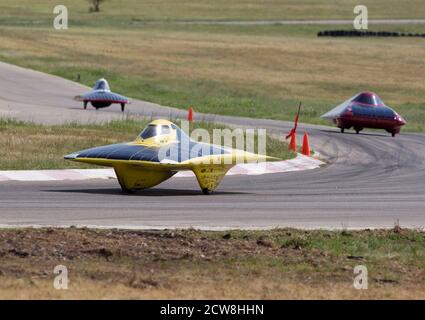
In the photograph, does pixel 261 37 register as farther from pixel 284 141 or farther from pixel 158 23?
pixel 284 141

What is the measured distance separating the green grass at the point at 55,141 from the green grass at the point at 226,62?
1669 cm

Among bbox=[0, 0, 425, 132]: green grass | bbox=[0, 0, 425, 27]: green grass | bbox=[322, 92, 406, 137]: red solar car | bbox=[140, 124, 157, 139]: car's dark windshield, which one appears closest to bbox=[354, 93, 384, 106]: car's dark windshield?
bbox=[322, 92, 406, 137]: red solar car

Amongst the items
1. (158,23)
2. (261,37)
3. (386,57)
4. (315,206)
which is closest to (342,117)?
(315,206)

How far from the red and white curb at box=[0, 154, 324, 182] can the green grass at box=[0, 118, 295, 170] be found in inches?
24.8

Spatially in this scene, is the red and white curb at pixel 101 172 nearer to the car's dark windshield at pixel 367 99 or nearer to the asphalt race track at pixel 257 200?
the asphalt race track at pixel 257 200

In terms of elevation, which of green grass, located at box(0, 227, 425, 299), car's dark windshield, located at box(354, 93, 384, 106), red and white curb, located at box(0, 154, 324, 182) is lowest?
green grass, located at box(0, 227, 425, 299)

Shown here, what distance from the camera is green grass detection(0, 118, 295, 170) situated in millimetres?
26409

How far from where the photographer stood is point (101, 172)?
25.8 m

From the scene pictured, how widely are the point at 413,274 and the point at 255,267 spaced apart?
203 centimetres

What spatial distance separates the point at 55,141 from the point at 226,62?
52.9m

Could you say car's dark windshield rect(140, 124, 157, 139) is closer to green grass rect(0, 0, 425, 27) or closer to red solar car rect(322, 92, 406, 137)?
red solar car rect(322, 92, 406, 137)

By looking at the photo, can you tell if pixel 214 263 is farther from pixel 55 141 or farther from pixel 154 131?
pixel 55 141

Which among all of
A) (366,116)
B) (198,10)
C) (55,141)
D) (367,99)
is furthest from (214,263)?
(198,10)

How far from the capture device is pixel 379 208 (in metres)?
21.0
